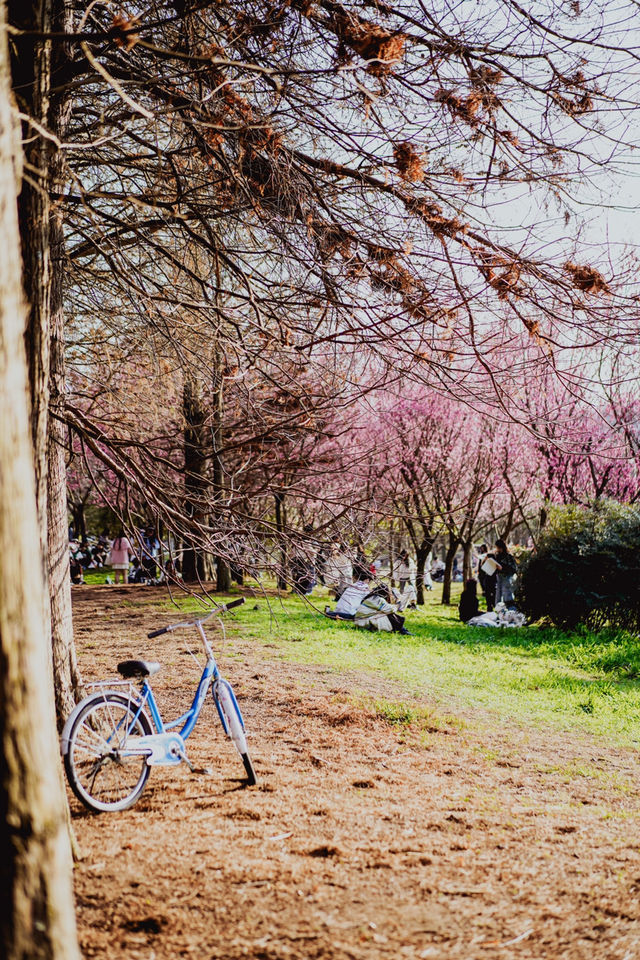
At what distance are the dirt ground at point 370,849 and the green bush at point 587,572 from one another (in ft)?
21.4

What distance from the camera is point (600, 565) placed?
13.2m

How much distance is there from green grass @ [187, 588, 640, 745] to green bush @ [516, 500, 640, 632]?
0.44 meters

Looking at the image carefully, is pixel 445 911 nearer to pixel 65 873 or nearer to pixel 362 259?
pixel 65 873

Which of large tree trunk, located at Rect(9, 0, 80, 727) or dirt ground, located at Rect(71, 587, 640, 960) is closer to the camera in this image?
dirt ground, located at Rect(71, 587, 640, 960)

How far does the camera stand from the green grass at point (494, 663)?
8047 mm

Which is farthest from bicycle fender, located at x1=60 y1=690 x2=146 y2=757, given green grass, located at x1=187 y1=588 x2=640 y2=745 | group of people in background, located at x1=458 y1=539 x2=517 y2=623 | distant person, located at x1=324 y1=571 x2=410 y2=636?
group of people in background, located at x1=458 y1=539 x2=517 y2=623

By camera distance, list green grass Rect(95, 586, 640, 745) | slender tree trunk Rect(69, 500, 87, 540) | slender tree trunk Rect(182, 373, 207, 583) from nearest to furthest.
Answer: green grass Rect(95, 586, 640, 745) → slender tree trunk Rect(182, 373, 207, 583) → slender tree trunk Rect(69, 500, 87, 540)

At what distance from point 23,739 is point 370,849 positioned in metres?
2.65

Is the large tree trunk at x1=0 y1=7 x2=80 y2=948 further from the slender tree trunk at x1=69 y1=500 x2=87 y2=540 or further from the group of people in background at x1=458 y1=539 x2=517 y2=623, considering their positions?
the slender tree trunk at x1=69 y1=500 x2=87 y2=540

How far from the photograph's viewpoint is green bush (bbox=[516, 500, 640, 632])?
1302 cm

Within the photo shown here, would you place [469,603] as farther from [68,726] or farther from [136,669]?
[68,726]

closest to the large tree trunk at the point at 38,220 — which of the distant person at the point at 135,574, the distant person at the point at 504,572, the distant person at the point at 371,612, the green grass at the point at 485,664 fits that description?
the green grass at the point at 485,664

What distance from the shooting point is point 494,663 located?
36.0ft

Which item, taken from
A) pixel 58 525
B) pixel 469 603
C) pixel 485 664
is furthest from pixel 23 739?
pixel 469 603
